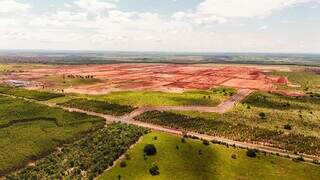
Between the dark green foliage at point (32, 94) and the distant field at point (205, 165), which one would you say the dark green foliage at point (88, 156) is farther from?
the dark green foliage at point (32, 94)

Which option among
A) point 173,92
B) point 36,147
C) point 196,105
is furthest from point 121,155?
point 173,92

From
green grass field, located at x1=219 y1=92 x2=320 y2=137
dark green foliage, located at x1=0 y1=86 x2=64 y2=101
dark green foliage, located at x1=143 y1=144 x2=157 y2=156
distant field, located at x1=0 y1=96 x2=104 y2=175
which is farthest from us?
dark green foliage, located at x1=0 y1=86 x2=64 y2=101

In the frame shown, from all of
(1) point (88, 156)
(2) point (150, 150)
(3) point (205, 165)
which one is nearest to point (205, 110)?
(2) point (150, 150)

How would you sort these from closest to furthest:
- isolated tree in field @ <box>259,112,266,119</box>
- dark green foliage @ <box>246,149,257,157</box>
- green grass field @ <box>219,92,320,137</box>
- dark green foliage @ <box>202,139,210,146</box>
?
dark green foliage @ <box>246,149,257,157</box>, dark green foliage @ <box>202,139,210,146</box>, green grass field @ <box>219,92,320,137</box>, isolated tree in field @ <box>259,112,266,119</box>

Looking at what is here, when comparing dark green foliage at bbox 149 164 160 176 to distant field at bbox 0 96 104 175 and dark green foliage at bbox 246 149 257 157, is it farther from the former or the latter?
distant field at bbox 0 96 104 175

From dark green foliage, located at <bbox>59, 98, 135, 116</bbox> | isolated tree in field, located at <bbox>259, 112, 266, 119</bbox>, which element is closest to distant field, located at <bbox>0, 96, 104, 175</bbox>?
dark green foliage, located at <bbox>59, 98, 135, 116</bbox>

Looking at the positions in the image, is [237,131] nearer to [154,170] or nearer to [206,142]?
[206,142]

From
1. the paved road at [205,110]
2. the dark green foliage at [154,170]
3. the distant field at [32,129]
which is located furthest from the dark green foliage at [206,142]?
the distant field at [32,129]

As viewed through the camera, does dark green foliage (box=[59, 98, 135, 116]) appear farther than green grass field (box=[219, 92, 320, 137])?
Yes
